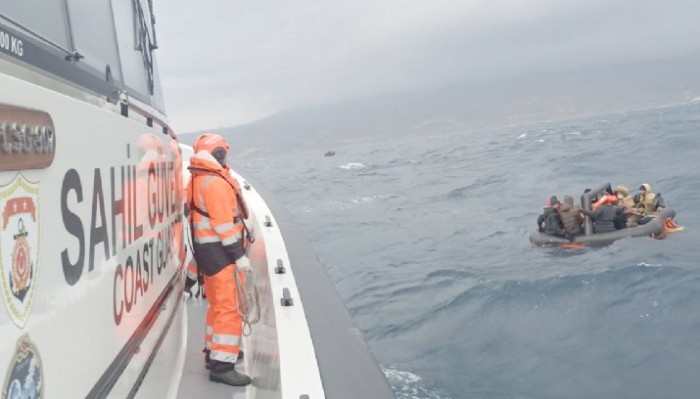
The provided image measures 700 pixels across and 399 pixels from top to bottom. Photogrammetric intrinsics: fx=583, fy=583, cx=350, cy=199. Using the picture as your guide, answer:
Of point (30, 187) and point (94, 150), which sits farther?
point (94, 150)

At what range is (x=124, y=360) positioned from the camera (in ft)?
6.09

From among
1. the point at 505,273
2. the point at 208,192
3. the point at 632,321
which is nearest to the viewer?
the point at 208,192

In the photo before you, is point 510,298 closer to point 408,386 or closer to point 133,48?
point 408,386

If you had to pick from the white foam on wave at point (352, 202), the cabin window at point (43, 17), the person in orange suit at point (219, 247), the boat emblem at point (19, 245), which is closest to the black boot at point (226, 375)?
the person in orange suit at point (219, 247)

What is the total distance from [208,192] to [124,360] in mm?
1426

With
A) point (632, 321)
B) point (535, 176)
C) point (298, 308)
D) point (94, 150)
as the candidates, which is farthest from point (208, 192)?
point (535, 176)

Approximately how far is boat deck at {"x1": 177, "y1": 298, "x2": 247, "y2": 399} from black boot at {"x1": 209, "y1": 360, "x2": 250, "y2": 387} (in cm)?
4

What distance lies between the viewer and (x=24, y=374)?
1096 mm

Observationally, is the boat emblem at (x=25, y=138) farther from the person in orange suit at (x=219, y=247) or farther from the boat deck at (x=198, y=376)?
the boat deck at (x=198, y=376)

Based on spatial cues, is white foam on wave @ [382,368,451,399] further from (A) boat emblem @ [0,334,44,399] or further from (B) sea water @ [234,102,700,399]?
(A) boat emblem @ [0,334,44,399]

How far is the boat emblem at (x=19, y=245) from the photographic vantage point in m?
1.03

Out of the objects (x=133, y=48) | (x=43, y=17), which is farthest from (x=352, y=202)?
(x=43, y=17)

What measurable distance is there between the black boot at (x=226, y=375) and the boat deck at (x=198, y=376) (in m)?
0.04

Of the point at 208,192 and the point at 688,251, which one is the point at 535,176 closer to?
the point at 688,251
